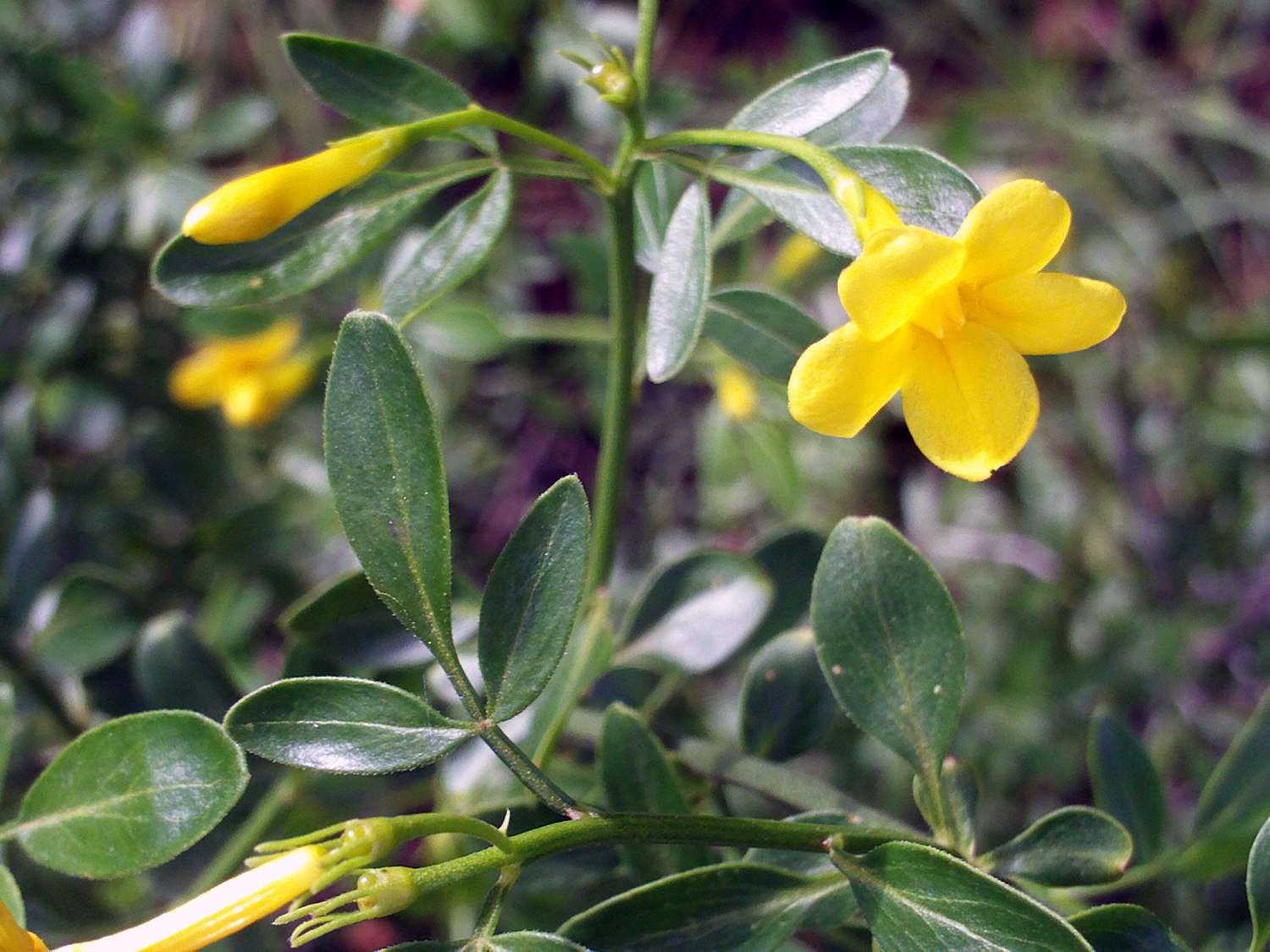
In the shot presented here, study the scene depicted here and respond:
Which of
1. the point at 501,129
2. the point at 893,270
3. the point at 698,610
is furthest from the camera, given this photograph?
the point at 698,610

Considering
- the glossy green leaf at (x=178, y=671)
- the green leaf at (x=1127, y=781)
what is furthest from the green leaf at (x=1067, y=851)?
the glossy green leaf at (x=178, y=671)

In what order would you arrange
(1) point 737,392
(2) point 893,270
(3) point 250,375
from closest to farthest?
(2) point 893,270
(1) point 737,392
(3) point 250,375

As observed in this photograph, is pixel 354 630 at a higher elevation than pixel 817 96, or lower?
lower

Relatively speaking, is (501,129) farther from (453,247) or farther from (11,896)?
(11,896)

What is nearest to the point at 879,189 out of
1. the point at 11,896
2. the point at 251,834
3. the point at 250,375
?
the point at 11,896

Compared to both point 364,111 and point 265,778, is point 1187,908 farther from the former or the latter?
point 364,111

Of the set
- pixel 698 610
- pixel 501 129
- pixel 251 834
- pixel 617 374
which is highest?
pixel 501 129

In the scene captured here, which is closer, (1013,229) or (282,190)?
(1013,229)
